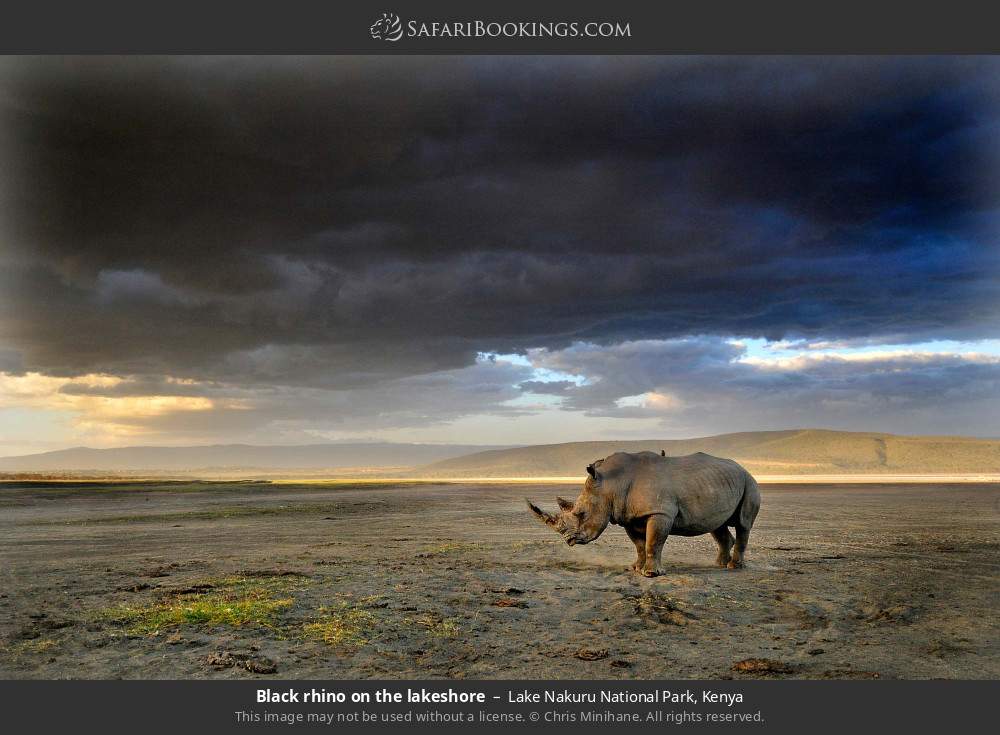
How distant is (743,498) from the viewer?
12.5m

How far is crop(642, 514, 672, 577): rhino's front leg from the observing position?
1138 centimetres

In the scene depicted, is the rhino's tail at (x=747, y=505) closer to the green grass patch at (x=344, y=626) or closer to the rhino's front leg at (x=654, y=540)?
the rhino's front leg at (x=654, y=540)

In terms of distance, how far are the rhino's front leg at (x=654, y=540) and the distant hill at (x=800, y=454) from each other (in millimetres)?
76246

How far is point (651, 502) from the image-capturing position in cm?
1152

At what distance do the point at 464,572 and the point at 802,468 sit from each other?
105 m

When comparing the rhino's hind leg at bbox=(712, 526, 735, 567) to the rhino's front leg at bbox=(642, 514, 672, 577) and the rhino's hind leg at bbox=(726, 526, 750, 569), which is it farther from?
the rhino's front leg at bbox=(642, 514, 672, 577)

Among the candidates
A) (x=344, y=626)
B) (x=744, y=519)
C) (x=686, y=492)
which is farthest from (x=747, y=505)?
(x=344, y=626)

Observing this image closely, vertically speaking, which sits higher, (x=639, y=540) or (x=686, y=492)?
(x=686, y=492)

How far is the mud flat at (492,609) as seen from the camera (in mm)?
6930

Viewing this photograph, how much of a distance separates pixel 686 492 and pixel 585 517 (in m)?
1.94

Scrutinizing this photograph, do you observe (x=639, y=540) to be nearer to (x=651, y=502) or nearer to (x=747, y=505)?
(x=651, y=502)

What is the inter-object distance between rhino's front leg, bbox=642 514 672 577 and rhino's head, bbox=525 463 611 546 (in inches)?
31.2
